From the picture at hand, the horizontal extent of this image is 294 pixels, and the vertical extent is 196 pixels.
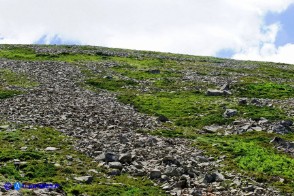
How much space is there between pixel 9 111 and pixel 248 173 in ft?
66.2

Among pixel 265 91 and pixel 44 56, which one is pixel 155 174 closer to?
pixel 265 91

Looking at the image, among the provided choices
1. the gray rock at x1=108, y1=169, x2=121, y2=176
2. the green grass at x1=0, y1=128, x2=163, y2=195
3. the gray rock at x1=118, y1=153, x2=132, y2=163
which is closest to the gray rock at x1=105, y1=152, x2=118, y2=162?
the gray rock at x1=118, y1=153, x2=132, y2=163

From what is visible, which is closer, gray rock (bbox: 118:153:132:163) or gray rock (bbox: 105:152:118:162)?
gray rock (bbox: 105:152:118:162)

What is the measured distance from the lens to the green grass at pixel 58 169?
62.0 ft

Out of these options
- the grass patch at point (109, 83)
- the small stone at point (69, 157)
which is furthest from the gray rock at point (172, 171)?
the grass patch at point (109, 83)

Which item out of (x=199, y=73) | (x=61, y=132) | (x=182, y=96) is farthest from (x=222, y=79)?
(x=61, y=132)

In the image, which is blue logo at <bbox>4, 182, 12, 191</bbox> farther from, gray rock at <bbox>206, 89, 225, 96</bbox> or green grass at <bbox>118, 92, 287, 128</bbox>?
gray rock at <bbox>206, 89, 225, 96</bbox>

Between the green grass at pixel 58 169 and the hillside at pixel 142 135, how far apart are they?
52 mm

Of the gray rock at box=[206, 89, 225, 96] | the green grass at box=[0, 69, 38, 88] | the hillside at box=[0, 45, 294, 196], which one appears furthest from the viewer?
the gray rock at box=[206, 89, 225, 96]

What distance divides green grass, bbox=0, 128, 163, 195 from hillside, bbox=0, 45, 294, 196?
0.05 m

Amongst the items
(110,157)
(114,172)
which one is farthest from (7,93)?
(114,172)

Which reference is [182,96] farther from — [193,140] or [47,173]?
[47,173]

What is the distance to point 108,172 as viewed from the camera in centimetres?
2131

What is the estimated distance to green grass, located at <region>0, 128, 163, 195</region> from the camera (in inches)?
744
